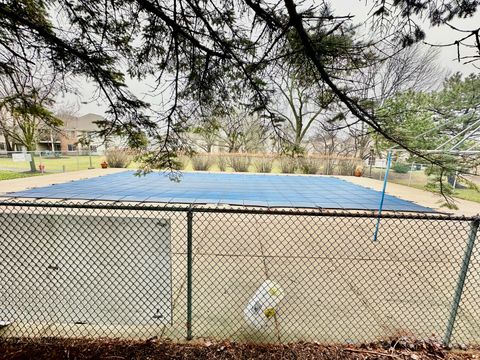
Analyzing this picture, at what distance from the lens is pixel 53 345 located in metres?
1.81

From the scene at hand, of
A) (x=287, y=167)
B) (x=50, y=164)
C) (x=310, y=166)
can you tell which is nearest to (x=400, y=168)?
(x=310, y=166)

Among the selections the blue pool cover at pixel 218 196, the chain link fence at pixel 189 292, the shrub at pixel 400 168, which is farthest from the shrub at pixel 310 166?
the chain link fence at pixel 189 292

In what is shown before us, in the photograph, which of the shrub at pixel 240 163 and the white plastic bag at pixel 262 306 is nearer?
the white plastic bag at pixel 262 306

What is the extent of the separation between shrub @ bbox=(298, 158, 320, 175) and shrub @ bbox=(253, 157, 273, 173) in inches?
91.6

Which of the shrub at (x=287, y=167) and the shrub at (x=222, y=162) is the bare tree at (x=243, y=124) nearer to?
the shrub at (x=222, y=162)

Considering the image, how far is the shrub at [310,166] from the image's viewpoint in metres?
17.7

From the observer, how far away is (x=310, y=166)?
17688 mm

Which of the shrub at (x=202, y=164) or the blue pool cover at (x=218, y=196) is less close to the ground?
the shrub at (x=202, y=164)

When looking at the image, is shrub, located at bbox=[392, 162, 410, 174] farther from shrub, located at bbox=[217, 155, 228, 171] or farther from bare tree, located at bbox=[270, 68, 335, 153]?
bare tree, located at bbox=[270, 68, 335, 153]

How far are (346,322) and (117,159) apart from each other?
18144mm

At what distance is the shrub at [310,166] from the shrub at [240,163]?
13.5ft

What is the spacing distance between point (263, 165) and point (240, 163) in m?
1.82

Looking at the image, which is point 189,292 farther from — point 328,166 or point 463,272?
A: point 328,166

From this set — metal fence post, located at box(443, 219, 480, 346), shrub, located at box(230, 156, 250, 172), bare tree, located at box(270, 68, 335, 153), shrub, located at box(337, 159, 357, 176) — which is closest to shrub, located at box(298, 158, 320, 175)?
shrub, located at box(337, 159, 357, 176)
